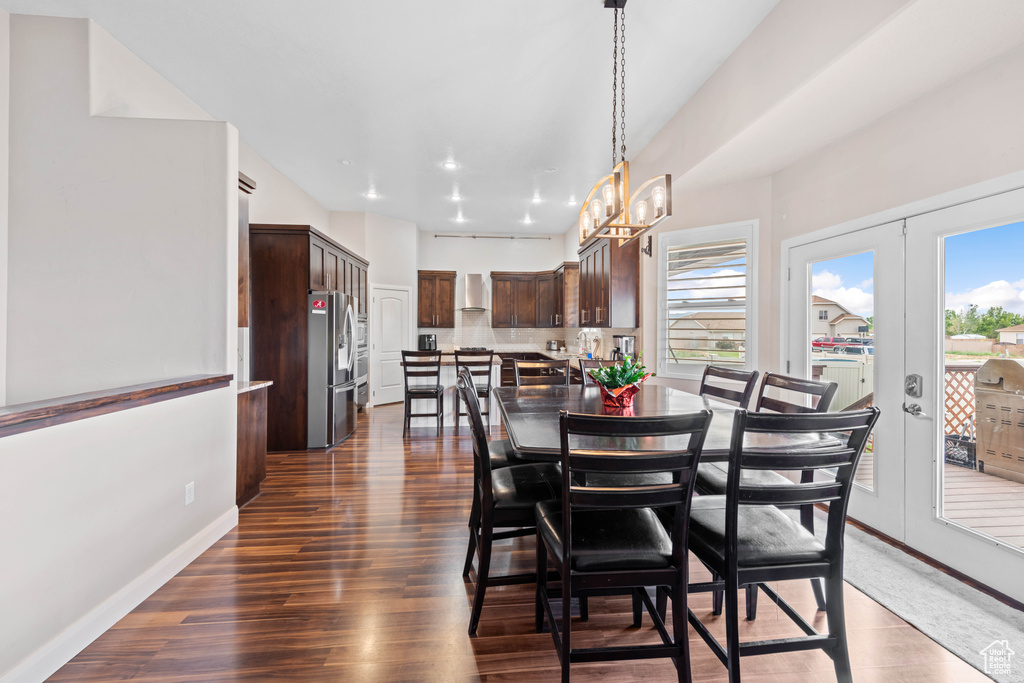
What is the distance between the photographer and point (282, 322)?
14.6 ft

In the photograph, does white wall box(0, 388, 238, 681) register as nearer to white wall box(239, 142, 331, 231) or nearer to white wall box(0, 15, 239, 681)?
white wall box(0, 15, 239, 681)

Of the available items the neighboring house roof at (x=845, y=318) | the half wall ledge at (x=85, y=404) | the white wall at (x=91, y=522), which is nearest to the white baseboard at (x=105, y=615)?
the white wall at (x=91, y=522)

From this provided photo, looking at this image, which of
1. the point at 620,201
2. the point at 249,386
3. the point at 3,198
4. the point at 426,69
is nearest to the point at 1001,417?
the point at 620,201

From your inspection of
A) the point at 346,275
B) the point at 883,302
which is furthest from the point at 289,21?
the point at 883,302

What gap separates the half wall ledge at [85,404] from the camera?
1.43m

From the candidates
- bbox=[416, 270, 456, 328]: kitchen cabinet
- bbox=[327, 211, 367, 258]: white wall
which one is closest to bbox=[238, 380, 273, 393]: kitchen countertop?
bbox=[327, 211, 367, 258]: white wall

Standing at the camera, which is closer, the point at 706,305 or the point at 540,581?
the point at 540,581

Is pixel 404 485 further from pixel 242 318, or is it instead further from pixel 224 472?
pixel 242 318

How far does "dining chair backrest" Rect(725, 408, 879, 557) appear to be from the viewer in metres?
1.31

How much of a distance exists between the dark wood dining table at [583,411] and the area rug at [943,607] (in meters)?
0.91

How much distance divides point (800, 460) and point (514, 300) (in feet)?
23.2

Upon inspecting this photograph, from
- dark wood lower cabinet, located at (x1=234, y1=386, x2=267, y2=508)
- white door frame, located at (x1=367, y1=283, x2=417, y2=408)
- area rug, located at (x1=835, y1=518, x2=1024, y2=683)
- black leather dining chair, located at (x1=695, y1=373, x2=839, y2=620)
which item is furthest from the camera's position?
white door frame, located at (x1=367, y1=283, x2=417, y2=408)

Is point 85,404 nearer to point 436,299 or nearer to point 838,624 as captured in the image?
point 838,624

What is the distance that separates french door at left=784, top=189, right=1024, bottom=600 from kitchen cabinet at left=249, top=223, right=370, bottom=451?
4738 millimetres
